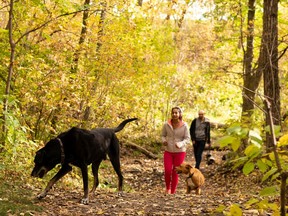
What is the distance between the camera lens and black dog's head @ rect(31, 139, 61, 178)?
670 centimetres

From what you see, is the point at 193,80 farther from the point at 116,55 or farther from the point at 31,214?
the point at 31,214

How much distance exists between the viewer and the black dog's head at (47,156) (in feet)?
22.0

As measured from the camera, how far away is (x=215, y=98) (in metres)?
25.2

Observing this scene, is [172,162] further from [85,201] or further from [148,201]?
[85,201]

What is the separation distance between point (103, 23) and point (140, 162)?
562 cm

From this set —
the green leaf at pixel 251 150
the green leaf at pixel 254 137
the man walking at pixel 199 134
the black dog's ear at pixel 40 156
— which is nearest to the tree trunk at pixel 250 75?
the man walking at pixel 199 134

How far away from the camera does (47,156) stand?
672 cm

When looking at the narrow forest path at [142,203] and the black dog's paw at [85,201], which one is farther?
the black dog's paw at [85,201]

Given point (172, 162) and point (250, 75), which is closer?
point (172, 162)

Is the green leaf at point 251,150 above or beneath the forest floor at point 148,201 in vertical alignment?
above

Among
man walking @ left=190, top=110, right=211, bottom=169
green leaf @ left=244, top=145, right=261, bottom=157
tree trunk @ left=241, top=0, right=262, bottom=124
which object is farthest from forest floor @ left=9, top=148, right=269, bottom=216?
tree trunk @ left=241, top=0, right=262, bottom=124

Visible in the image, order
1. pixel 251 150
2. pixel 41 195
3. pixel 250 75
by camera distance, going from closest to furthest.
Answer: pixel 251 150
pixel 41 195
pixel 250 75

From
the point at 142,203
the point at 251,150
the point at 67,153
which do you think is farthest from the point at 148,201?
the point at 251,150

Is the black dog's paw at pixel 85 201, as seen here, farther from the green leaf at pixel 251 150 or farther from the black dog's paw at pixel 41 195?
the green leaf at pixel 251 150
